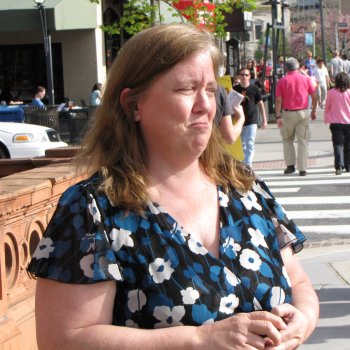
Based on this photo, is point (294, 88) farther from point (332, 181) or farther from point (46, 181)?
point (46, 181)

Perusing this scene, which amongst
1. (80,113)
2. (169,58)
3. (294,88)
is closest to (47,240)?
(169,58)

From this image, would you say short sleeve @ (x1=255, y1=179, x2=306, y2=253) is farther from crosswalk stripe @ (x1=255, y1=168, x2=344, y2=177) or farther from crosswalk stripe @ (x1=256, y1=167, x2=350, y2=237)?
crosswalk stripe @ (x1=255, y1=168, x2=344, y2=177)

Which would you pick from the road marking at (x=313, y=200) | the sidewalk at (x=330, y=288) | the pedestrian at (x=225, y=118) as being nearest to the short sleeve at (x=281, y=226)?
the sidewalk at (x=330, y=288)

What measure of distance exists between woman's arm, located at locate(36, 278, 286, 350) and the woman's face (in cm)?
45

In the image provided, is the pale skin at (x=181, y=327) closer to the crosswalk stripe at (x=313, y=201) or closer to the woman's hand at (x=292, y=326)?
the woman's hand at (x=292, y=326)

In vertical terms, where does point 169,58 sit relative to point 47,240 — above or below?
above

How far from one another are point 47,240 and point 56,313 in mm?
209

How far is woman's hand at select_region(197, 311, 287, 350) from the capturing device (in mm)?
2414

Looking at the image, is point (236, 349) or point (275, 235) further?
point (275, 235)

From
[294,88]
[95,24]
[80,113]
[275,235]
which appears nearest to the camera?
[275,235]

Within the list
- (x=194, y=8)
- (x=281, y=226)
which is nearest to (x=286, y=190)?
(x=194, y=8)

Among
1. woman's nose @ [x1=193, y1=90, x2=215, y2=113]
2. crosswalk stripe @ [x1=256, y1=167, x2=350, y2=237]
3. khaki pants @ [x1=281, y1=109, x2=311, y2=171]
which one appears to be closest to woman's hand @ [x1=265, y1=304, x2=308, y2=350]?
woman's nose @ [x1=193, y1=90, x2=215, y2=113]

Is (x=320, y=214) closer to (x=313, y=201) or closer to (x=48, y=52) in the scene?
(x=313, y=201)

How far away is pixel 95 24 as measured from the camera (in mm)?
28406
